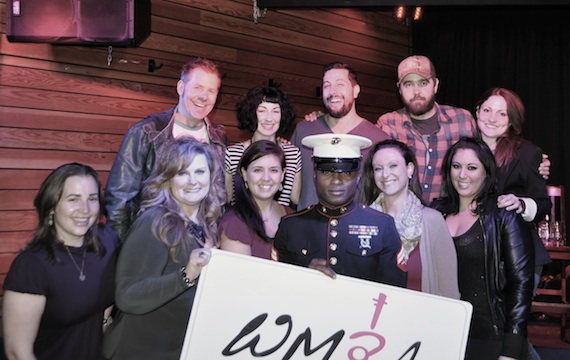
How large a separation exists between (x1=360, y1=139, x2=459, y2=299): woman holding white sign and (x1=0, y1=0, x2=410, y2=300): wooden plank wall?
255 cm

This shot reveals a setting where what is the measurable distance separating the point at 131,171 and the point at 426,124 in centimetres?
177

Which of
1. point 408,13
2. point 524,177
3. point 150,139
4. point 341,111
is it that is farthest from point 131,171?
point 408,13

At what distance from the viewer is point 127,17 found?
14.8ft

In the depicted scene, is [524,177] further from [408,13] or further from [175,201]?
[408,13]

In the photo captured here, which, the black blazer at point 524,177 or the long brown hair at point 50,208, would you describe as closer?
the long brown hair at point 50,208

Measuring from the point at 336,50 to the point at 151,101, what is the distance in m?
2.50

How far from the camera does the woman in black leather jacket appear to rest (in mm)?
2672

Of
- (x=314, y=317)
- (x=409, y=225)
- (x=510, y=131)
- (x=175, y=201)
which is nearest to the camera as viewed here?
(x=314, y=317)

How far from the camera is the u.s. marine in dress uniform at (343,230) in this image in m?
2.35

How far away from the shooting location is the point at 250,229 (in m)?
2.77

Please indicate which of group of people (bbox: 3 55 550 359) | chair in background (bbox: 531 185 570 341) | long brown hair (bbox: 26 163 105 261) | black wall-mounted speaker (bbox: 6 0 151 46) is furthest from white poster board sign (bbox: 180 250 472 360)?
chair in background (bbox: 531 185 570 341)

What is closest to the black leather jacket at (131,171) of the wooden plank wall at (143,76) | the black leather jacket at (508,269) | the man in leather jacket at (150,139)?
the man in leather jacket at (150,139)

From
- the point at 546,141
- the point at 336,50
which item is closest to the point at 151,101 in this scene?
the point at 336,50

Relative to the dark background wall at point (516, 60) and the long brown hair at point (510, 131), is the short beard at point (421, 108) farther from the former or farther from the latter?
the dark background wall at point (516, 60)
